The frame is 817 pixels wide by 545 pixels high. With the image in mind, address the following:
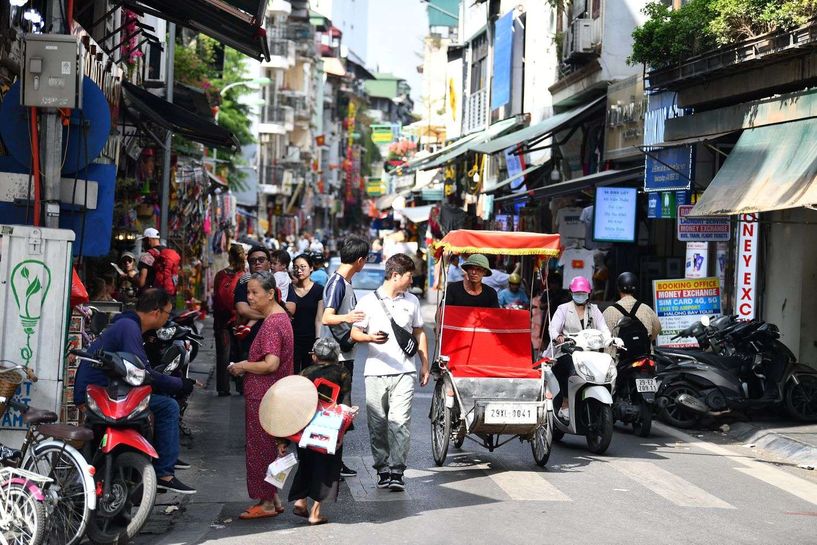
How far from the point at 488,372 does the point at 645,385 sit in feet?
8.97

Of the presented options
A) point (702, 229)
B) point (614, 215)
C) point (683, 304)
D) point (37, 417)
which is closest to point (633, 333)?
point (683, 304)

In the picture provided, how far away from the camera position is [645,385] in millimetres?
13609

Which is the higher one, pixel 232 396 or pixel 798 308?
pixel 798 308

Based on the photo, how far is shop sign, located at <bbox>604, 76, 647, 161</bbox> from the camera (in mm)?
20820

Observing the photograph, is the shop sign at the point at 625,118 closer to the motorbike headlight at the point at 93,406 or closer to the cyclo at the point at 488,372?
the cyclo at the point at 488,372

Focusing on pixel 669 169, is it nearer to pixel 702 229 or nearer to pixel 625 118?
pixel 702 229

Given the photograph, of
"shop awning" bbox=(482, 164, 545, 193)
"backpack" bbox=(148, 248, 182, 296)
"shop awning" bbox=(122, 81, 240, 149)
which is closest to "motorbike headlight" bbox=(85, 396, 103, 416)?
"shop awning" bbox=(122, 81, 240, 149)

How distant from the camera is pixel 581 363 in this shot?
40.2ft

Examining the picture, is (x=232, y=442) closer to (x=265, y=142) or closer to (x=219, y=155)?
(x=219, y=155)

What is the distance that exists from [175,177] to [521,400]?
16.8 meters

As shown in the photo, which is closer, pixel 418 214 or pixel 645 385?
pixel 645 385

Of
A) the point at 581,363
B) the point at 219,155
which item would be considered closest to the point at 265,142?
the point at 219,155

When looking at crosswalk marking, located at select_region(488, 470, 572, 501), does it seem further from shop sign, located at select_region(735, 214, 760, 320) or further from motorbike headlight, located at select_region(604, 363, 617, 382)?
shop sign, located at select_region(735, 214, 760, 320)

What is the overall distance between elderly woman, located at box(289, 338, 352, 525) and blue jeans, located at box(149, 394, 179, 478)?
91 centimetres
